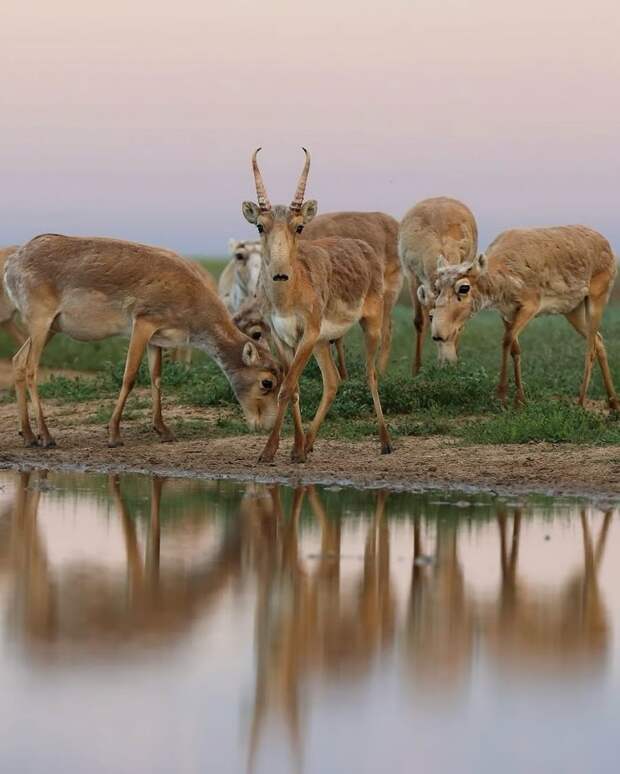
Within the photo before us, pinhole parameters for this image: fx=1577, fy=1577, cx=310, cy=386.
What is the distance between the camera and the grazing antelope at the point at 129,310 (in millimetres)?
15711

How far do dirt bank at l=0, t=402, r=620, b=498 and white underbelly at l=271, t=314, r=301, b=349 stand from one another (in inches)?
44.1

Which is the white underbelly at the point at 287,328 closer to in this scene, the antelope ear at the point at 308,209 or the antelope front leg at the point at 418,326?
the antelope ear at the point at 308,209


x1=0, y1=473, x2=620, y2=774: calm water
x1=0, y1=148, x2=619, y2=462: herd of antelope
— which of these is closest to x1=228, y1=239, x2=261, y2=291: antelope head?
x1=0, y1=148, x2=619, y2=462: herd of antelope

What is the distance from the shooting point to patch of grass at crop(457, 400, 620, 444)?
49.7 ft

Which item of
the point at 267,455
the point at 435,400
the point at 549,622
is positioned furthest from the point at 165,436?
the point at 549,622

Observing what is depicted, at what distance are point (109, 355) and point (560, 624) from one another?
20783 millimetres

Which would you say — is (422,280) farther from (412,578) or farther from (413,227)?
(412,578)

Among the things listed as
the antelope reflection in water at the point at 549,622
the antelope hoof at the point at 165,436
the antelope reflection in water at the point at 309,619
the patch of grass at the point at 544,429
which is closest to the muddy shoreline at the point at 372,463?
the antelope hoof at the point at 165,436

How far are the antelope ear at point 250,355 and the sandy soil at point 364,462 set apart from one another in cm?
80

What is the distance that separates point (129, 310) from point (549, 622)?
27.9 feet

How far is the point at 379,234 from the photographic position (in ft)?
A: 71.3

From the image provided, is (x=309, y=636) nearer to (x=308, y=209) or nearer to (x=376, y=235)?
(x=308, y=209)

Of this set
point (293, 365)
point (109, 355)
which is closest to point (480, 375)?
point (293, 365)

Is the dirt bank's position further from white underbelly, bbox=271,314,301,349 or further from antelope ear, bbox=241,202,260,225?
antelope ear, bbox=241,202,260,225
